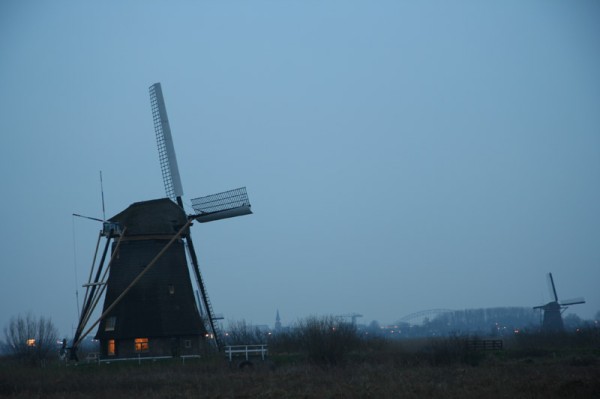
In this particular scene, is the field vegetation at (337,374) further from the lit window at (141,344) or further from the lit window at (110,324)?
the lit window at (110,324)

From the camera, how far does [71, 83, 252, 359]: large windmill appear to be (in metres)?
36.7

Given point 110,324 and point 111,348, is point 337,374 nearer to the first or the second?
point 110,324

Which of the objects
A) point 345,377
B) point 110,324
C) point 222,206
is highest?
point 222,206

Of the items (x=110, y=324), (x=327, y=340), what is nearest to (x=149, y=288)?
(x=110, y=324)

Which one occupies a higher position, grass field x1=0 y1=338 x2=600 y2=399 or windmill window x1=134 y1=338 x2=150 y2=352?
windmill window x1=134 y1=338 x2=150 y2=352

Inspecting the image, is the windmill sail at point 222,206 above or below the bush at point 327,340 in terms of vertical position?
above

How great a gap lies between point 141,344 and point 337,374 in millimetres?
13106

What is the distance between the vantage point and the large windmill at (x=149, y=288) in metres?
36.7

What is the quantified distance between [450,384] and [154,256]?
19.4 meters

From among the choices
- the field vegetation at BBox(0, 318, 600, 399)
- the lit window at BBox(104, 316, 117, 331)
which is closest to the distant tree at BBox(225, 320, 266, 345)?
the field vegetation at BBox(0, 318, 600, 399)

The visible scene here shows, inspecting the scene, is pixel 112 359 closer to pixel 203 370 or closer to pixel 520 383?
pixel 203 370

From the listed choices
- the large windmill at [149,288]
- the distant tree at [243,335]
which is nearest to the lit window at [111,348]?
the large windmill at [149,288]

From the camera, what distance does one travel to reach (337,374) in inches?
1142

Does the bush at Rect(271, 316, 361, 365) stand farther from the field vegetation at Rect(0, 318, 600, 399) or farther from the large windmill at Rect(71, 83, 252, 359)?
the large windmill at Rect(71, 83, 252, 359)
